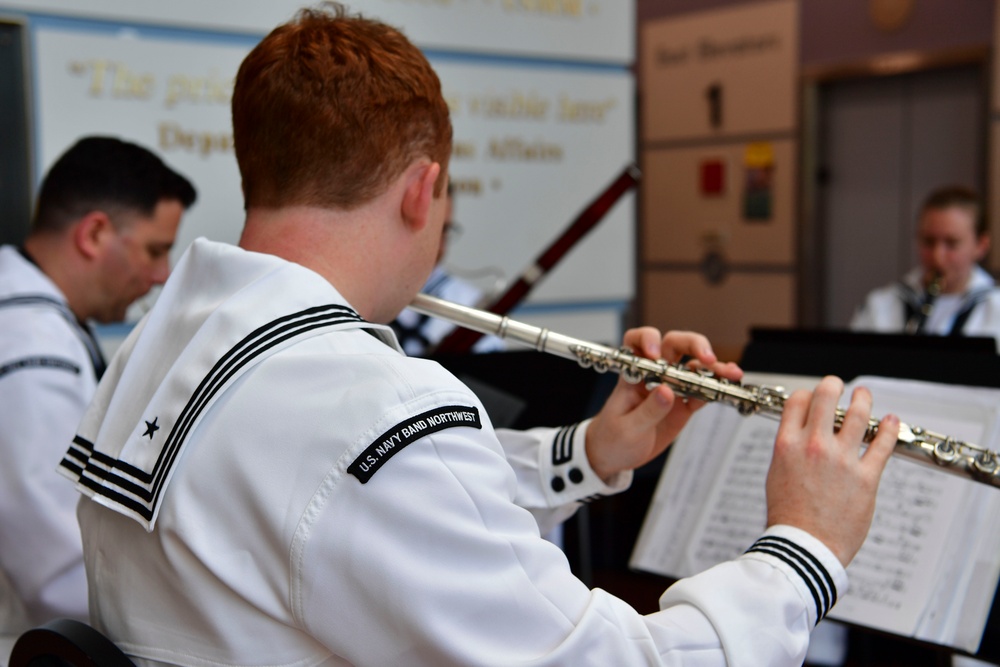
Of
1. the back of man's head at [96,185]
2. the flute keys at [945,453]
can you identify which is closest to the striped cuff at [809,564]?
the flute keys at [945,453]

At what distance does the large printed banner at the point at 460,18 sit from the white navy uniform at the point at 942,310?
143 cm

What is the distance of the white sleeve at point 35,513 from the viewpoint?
1.73m

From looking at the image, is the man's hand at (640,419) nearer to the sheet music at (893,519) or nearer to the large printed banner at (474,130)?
the sheet music at (893,519)

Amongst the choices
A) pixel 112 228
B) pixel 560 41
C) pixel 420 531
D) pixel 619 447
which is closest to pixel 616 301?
pixel 560 41

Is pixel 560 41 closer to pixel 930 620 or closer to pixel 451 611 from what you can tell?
pixel 930 620

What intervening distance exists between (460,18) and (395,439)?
2822 mm

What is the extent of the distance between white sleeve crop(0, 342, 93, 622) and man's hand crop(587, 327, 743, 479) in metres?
0.97

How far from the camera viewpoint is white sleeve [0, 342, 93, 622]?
5.68ft

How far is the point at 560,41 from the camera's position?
12.0ft

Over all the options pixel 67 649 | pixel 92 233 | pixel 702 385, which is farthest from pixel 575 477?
pixel 92 233

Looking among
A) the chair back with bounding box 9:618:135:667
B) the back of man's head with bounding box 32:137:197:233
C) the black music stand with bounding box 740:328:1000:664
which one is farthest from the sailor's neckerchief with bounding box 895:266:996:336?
the chair back with bounding box 9:618:135:667

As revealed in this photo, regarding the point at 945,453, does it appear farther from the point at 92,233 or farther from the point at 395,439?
the point at 92,233

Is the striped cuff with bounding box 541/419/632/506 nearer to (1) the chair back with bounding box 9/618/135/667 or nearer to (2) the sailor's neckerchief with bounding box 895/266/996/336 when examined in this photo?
(1) the chair back with bounding box 9/618/135/667

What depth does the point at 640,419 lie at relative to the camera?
138 centimetres
